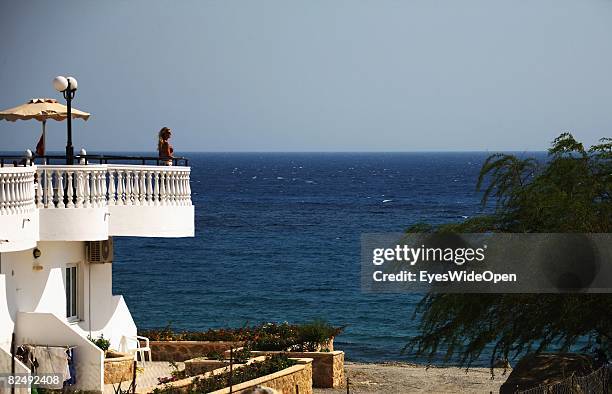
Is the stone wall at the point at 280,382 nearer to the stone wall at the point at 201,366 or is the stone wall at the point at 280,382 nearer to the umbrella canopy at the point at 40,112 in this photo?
the stone wall at the point at 201,366

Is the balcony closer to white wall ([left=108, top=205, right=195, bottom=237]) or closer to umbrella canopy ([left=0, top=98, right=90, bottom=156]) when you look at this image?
white wall ([left=108, top=205, right=195, bottom=237])

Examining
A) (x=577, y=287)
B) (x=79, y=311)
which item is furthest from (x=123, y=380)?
(x=577, y=287)

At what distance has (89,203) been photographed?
64.1ft

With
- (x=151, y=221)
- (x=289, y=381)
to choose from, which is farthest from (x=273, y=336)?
(x=151, y=221)

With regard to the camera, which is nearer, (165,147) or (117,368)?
(117,368)

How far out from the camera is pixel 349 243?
9050cm

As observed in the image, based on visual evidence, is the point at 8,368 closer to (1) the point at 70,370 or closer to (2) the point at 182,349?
(1) the point at 70,370

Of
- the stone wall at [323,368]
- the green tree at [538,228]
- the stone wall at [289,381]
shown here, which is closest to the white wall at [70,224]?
the stone wall at [289,381]

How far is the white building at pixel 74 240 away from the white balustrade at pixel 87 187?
0.02 m

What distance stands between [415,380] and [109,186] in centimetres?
943

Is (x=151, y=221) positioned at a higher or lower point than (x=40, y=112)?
lower

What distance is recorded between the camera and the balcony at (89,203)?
17922 millimetres

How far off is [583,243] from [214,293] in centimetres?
4739

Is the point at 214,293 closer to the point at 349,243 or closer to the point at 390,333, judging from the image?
the point at 390,333
